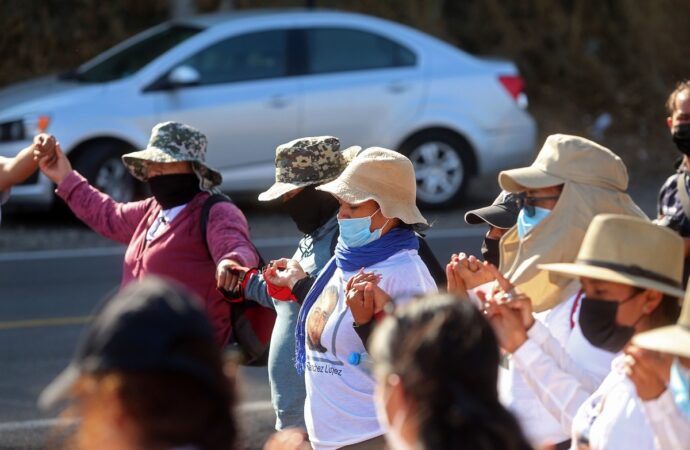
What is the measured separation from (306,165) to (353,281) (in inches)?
40.5

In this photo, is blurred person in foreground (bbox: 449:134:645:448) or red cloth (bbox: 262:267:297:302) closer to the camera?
blurred person in foreground (bbox: 449:134:645:448)

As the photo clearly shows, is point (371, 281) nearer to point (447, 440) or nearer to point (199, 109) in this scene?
point (447, 440)

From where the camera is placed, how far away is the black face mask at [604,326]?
3676 millimetres

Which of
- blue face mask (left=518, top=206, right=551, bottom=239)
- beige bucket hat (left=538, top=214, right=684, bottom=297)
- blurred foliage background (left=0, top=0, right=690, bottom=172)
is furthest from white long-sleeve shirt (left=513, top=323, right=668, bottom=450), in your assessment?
blurred foliage background (left=0, top=0, right=690, bottom=172)

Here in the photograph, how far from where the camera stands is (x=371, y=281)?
4359mm

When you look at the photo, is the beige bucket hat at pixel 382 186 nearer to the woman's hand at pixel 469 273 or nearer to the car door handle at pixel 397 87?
the woman's hand at pixel 469 273

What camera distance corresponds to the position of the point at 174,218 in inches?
220

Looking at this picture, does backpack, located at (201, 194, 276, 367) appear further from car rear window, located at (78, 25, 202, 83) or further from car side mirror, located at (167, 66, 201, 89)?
car rear window, located at (78, 25, 202, 83)

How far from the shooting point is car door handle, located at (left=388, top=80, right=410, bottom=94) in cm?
1350

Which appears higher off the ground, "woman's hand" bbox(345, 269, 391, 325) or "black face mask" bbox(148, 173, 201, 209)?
A: "woman's hand" bbox(345, 269, 391, 325)

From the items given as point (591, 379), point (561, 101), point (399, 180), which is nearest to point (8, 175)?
point (399, 180)

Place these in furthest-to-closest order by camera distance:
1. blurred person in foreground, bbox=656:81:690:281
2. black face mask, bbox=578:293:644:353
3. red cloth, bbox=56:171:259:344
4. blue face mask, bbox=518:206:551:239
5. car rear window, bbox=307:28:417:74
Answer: car rear window, bbox=307:28:417:74 → blurred person in foreground, bbox=656:81:690:281 → red cloth, bbox=56:171:259:344 → blue face mask, bbox=518:206:551:239 → black face mask, bbox=578:293:644:353

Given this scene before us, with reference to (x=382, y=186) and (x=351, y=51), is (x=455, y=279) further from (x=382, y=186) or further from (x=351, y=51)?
(x=351, y=51)

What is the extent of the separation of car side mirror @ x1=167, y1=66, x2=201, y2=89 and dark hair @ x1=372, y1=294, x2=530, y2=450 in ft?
33.9
